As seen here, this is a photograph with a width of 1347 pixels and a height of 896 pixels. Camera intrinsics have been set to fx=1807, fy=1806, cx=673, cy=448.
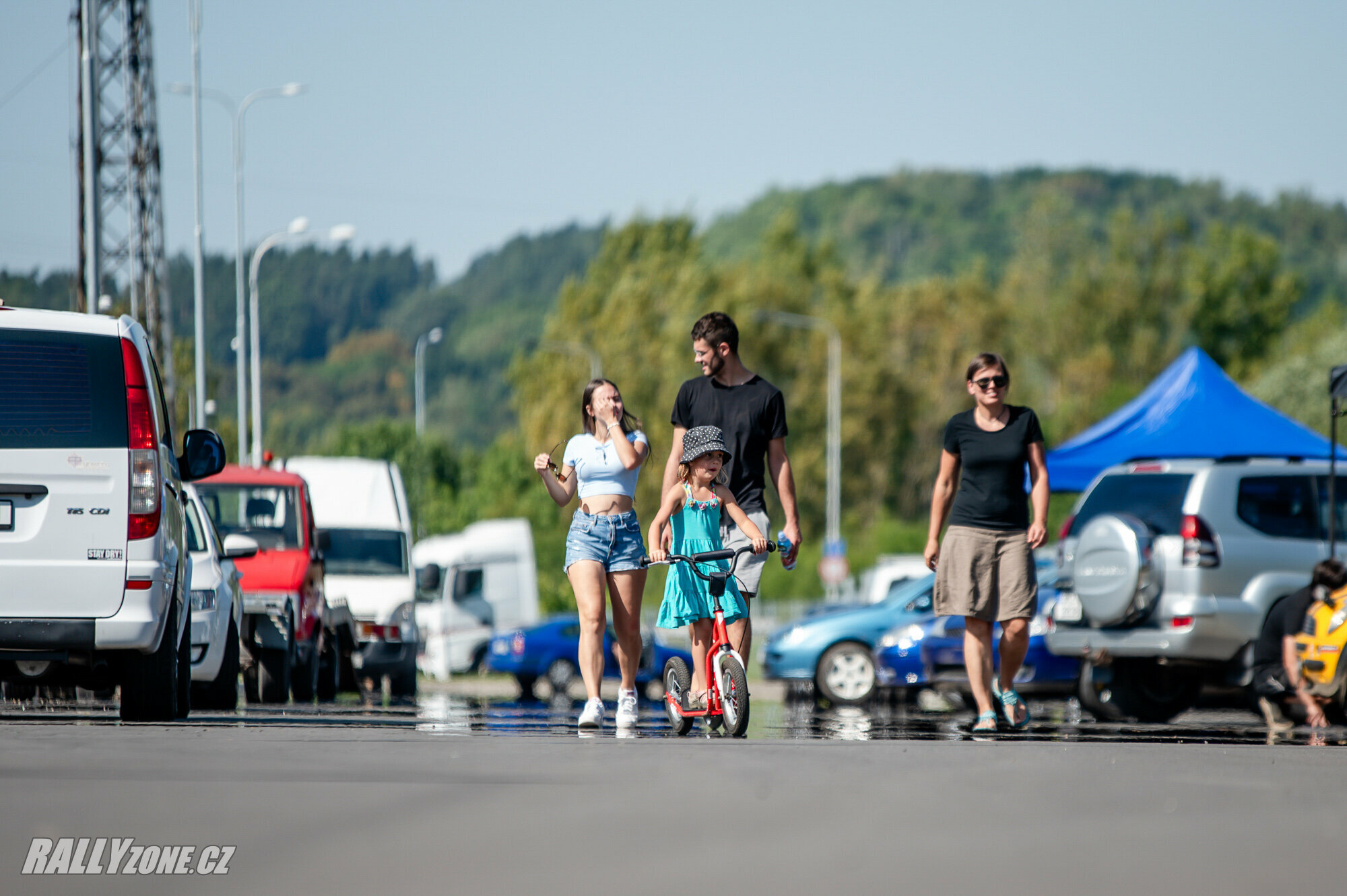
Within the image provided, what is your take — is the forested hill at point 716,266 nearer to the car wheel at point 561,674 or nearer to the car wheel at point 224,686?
the car wheel at point 561,674

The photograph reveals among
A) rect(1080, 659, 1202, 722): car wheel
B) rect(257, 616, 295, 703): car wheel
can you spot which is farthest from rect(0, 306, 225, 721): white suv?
rect(1080, 659, 1202, 722): car wheel

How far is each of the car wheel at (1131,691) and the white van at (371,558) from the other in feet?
25.2

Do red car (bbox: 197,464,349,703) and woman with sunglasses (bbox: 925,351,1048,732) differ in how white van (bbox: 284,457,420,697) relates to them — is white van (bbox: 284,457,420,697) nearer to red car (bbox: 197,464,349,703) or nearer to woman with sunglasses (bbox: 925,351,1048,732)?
red car (bbox: 197,464,349,703)

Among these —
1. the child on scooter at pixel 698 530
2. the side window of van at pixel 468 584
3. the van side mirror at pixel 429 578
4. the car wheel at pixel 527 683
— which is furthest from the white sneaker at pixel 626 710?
the side window of van at pixel 468 584

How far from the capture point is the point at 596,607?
9.02m

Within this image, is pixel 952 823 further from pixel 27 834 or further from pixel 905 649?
pixel 905 649

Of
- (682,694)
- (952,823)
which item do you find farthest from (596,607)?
(952,823)

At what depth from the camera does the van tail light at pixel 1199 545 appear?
11797mm

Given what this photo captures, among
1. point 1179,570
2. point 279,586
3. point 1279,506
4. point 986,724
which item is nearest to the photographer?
point 986,724

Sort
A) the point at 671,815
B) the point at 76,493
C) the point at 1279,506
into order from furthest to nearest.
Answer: the point at 1279,506 → the point at 76,493 → the point at 671,815

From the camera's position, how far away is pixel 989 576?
10.1 metres

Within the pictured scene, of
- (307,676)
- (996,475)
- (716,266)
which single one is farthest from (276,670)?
(716,266)

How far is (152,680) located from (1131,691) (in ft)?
22.5

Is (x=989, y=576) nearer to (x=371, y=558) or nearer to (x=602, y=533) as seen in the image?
(x=602, y=533)
